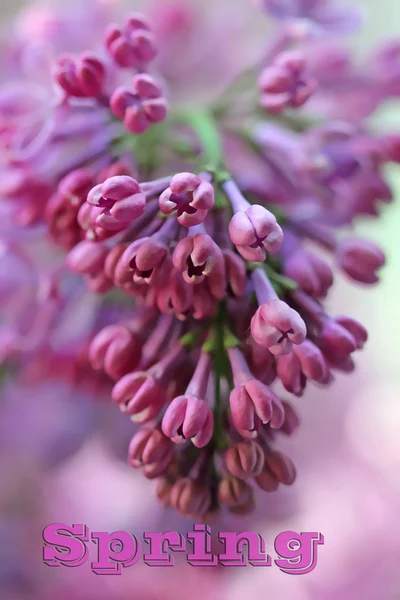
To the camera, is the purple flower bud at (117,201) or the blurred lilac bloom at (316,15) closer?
the purple flower bud at (117,201)

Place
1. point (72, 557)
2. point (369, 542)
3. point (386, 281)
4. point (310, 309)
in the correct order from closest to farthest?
point (310, 309) → point (72, 557) → point (369, 542) → point (386, 281)

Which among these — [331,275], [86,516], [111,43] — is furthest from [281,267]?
[86,516]

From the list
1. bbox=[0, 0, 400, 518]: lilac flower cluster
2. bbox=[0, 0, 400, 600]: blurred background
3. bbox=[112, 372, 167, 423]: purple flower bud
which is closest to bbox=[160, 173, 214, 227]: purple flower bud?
bbox=[0, 0, 400, 518]: lilac flower cluster

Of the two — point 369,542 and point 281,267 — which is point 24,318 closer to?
point 281,267

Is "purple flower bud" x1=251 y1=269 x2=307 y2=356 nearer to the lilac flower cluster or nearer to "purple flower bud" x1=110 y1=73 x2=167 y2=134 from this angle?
the lilac flower cluster

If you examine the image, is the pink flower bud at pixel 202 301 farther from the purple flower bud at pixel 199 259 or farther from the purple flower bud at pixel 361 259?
the purple flower bud at pixel 361 259

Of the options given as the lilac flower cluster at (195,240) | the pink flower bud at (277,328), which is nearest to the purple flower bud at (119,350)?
the lilac flower cluster at (195,240)
